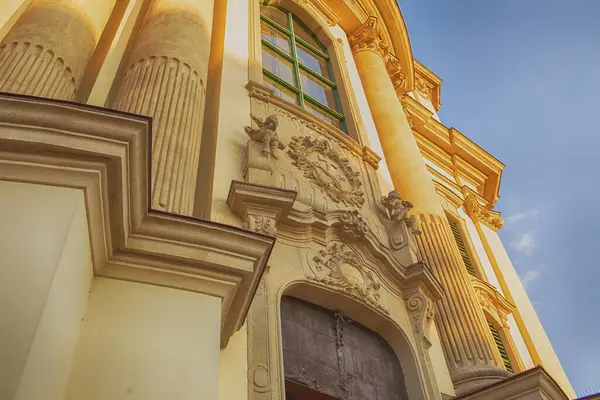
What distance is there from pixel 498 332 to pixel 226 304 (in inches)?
398

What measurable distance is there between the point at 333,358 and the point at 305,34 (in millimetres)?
7848

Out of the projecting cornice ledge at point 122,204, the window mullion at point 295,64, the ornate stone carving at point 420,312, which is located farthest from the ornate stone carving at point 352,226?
the projecting cornice ledge at point 122,204

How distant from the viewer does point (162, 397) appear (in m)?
3.39

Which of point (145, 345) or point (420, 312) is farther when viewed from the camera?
point (420, 312)

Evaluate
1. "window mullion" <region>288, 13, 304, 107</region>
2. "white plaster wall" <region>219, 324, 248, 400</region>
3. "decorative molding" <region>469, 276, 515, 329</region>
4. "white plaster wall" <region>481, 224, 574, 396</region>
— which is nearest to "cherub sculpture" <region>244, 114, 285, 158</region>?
"window mullion" <region>288, 13, 304, 107</region>

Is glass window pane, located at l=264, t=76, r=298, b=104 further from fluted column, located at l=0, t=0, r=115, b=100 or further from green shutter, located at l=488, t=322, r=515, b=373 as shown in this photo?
green shutter, located at l=488, t=322, r=515, b=373

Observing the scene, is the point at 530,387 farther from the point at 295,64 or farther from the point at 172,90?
the point at 295,64

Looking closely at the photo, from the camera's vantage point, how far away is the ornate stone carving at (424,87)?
68.8 feet

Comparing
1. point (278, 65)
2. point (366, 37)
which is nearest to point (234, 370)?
point (278, 65)

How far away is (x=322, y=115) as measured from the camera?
10.3 meters

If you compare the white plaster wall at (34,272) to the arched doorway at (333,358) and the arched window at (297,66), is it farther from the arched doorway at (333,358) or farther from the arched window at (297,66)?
the arched window at (297,66)

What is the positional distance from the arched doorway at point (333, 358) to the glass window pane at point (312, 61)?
5.77 metres

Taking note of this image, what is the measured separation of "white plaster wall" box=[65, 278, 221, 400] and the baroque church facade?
0.01m

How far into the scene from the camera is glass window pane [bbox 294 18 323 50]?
487 inches
